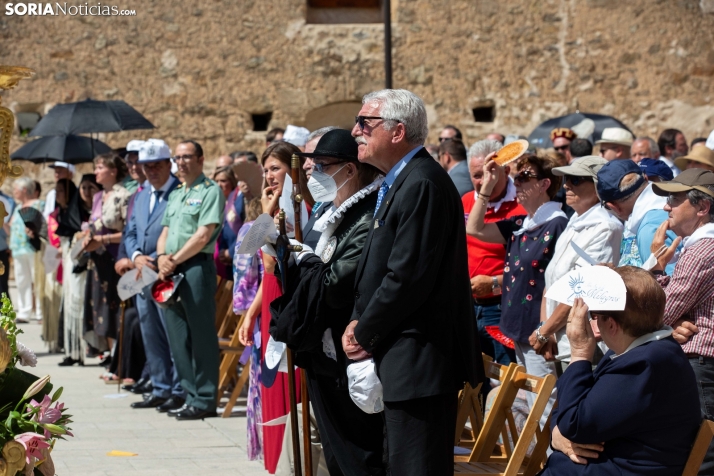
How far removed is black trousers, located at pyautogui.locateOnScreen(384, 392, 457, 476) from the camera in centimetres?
367

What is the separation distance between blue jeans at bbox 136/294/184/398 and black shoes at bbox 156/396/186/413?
169 mm

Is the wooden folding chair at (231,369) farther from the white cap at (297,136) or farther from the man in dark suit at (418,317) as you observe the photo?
the man in dark suit at (418,317)

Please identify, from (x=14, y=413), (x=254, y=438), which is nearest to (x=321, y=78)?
(x=254, y=438)

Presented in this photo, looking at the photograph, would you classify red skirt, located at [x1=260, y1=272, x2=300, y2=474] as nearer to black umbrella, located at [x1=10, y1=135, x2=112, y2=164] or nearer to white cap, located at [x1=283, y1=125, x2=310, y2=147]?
white cap, located at [x1=283, y1=125, x2=310, y2=147]

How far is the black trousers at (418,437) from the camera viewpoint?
3.67m

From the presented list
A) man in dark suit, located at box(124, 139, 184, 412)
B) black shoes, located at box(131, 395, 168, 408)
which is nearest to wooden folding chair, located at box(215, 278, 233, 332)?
man in dark suit, located at box(124, 139, 184, 412)

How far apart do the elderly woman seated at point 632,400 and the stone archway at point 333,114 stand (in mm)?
13003

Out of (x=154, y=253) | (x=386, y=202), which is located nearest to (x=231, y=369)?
(x=154, y=253)

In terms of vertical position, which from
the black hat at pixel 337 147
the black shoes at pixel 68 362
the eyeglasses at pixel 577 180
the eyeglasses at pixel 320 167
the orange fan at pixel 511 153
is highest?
the black hat at pixel 337 147

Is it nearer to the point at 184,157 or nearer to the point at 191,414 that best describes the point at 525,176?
the point at 184,157

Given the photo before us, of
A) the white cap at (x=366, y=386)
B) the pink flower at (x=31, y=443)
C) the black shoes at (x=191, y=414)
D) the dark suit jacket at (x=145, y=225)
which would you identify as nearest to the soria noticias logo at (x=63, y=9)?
the dark suit jacket at (x=145, y=225)

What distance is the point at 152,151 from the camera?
7867 mm

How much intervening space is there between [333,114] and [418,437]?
516 inches

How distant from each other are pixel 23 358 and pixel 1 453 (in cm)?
50
